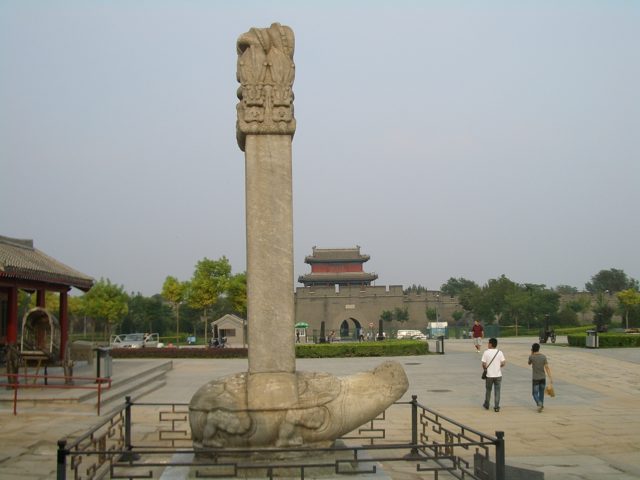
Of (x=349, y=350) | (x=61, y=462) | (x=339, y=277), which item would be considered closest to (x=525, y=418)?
(x=61, y=462)

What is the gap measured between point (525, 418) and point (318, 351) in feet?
49.8

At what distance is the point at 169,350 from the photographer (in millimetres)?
26266

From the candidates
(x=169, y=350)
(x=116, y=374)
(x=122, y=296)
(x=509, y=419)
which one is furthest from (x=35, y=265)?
(x=122, y=296)

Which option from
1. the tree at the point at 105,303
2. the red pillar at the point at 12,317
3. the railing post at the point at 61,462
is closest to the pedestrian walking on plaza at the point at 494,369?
the railing post at the point at 61,462

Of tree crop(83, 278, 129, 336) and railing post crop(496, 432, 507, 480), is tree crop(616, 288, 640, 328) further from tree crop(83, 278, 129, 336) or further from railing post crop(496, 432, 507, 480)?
railing post crop(496, 432, 507, 480)

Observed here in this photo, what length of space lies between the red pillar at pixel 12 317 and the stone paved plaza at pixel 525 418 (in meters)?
2.73

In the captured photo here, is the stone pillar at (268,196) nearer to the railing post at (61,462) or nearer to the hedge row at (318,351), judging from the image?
the railing post at (61,462)

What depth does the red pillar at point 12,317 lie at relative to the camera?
1637cm

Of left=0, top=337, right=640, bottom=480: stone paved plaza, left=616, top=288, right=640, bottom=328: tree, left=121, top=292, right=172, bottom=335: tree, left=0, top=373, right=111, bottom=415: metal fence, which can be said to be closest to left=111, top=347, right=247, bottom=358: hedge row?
left=0, top=337, right=640, bottom=480: stone paved plaza

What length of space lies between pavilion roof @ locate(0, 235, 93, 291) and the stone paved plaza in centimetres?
295

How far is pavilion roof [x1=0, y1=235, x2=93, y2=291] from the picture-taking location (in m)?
15.7

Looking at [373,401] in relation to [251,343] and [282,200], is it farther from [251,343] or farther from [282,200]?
[282,200]

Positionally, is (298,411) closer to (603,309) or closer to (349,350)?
(349,350)

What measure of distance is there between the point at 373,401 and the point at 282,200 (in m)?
2.10
